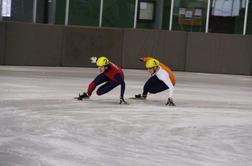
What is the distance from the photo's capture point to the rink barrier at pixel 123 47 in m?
20.8

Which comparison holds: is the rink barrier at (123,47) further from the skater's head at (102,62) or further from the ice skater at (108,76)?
the skater's head at (102,62)

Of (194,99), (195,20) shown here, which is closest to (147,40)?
(195,20)

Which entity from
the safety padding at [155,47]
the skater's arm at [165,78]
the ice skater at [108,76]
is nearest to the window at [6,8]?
the safety padding at [155,47]

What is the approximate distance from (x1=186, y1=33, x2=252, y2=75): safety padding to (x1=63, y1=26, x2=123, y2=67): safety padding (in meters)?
2.81

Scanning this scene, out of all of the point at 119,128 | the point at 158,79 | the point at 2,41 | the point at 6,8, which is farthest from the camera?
the point at 6,8

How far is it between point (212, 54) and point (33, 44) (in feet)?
22.5

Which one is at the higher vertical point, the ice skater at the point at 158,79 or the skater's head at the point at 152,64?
the skater's head at the point at 152,64

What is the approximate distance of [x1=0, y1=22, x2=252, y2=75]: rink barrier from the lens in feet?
68.2

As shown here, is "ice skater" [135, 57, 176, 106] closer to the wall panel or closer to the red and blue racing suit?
the red and blue racing suit

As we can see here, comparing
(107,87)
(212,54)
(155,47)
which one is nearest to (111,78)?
(107,87)

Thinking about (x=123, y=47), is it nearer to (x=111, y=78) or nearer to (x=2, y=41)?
(x=2, y=41)

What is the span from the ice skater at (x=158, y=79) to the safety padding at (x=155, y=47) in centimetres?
957

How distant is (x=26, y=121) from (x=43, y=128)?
621mm

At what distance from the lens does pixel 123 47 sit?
21797 millimetres
